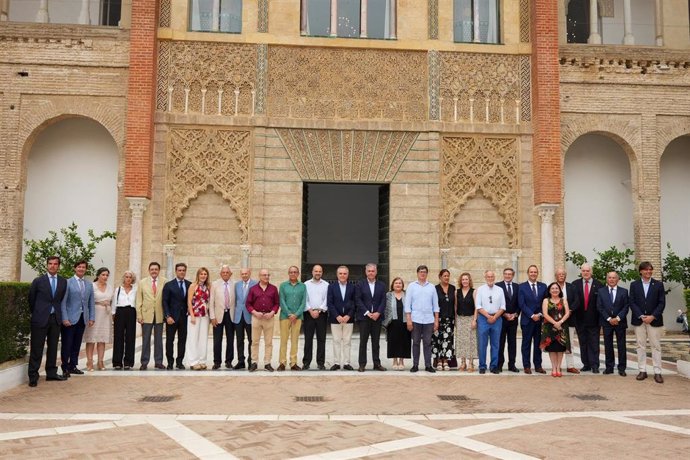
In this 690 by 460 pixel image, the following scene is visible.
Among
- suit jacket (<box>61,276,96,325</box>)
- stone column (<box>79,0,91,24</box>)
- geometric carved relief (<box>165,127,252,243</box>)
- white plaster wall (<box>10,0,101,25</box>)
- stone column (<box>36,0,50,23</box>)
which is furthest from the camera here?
white plaster wall (<box>10,0,101,25</box>)

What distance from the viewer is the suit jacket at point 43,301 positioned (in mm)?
6844

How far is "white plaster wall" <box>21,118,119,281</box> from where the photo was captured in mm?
12664

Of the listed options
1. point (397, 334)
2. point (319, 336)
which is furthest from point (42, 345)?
point (397, 334)

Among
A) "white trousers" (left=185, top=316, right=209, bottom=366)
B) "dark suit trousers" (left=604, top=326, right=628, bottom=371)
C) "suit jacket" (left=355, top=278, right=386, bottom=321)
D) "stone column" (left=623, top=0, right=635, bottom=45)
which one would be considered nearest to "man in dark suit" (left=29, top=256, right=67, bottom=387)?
"white trousers" (left=185, top=316, right=209, bottom=366)

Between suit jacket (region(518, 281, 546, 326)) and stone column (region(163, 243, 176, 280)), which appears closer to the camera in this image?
suit jacket (region(518, 281, 546, 326))

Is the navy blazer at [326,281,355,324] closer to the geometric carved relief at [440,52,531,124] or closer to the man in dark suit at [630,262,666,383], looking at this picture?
the man in dark suit at [630,262,666,383]

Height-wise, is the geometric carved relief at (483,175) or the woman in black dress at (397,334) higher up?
the geometric carved relief at (483,175)

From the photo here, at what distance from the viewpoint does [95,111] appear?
39.4 ft

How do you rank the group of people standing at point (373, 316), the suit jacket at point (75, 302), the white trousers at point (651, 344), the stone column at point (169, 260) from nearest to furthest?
the suit jacket at point (75, 302), the white trousers at point (651, 344), the group of people standing at point (373, 316), the stone column at point (169, 260)

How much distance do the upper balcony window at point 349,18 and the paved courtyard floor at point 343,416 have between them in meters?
7.64

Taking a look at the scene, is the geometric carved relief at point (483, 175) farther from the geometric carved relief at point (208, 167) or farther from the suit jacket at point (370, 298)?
the suit jacket at point (370, 298)

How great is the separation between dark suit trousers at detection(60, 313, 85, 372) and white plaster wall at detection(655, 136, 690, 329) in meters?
12.6

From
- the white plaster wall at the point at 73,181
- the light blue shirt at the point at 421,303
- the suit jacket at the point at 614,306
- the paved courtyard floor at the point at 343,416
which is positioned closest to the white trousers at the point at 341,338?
the paved courtyard floor at the point at 343,416

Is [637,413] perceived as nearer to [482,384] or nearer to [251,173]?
[482,384]
